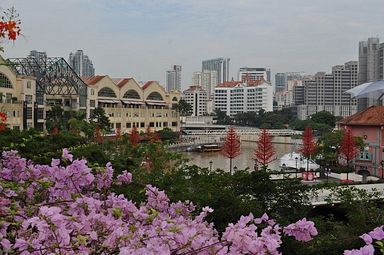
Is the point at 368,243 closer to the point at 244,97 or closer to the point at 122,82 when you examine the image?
the point at 122,82

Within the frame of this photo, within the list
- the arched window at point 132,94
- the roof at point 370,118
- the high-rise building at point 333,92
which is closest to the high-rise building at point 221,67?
the high-rise building at point 333,92

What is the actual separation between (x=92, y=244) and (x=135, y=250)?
1.24 feet

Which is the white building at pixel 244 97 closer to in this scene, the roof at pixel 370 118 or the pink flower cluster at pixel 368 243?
the roof at pixel 370 118

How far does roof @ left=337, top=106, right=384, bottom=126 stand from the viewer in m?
21.3

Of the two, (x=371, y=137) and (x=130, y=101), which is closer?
(x=371, y=137)

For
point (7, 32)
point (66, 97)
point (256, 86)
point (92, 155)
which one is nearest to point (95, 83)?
point (66, 97)

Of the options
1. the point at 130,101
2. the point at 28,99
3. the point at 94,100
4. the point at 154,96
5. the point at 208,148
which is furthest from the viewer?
the point at 154,96

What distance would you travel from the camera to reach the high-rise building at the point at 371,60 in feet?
193

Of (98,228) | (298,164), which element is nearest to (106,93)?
(298,164)

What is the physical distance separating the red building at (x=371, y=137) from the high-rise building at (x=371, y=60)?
126 ft

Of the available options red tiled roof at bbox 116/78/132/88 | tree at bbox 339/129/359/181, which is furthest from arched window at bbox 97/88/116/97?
tree at bbox 339/129/359/181

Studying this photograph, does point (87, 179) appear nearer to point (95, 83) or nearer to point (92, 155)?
point (92, 155)

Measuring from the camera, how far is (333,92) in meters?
82.0

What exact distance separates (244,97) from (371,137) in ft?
210
